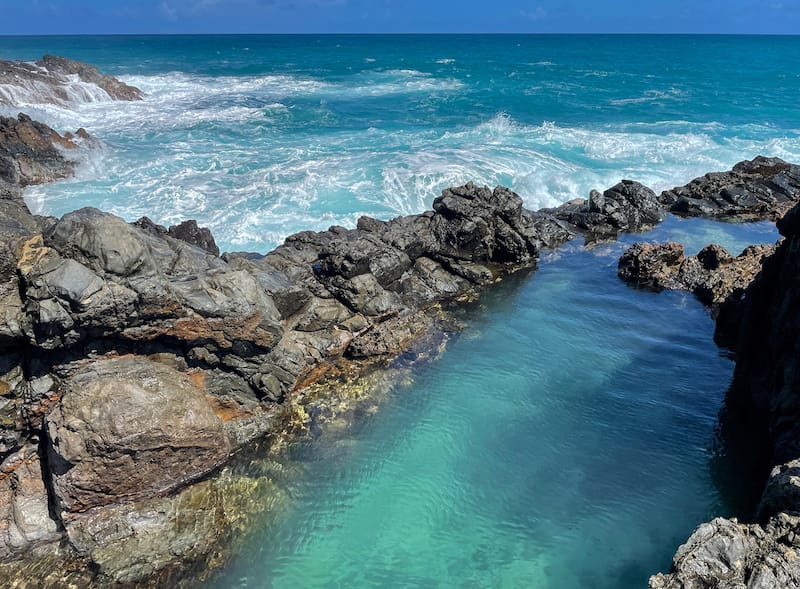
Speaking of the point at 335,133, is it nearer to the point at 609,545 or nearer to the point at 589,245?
the point at 589,245

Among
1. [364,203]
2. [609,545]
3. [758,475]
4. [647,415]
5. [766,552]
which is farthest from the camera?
[364,203]

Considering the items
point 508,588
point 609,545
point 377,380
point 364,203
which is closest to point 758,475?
point 609,545

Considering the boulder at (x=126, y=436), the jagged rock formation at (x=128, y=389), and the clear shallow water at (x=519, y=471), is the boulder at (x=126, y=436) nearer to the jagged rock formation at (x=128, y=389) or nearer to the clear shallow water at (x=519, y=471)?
the jagged rock formation at (x=128, y=389)

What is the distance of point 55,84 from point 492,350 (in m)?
50.0

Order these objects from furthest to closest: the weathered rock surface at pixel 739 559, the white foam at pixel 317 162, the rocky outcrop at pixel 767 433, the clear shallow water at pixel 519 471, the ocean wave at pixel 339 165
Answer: the white foam at pixel 317 162, the ocean wave at pixel 339 165, the clear shallow water at pixel 519 471, the rocky outcrop at pixel 767 433, the weathered rock surface at pixel 739 559

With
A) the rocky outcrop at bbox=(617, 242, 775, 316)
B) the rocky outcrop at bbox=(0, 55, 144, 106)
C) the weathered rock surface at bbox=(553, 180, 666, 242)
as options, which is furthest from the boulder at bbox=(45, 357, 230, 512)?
→ the rocky outcrop at bbox=(0, 55, 144, 106)

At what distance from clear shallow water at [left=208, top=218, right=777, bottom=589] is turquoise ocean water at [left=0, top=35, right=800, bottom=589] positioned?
1.4 inches

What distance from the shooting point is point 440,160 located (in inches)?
1216

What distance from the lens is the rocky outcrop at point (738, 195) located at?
24.8 meters

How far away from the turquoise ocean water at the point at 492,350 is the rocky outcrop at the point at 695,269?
0.60 metres

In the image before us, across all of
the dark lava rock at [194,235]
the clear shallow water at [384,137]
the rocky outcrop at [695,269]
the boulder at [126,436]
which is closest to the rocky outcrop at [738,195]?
the clear shallow water at [384,137]

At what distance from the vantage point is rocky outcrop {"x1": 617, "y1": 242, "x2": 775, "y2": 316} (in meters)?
17.0

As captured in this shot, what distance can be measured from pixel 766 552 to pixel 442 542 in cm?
461

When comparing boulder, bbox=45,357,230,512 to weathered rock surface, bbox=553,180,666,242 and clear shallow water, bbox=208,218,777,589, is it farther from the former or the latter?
weathered rock surface, bbox=553,180,666,242
